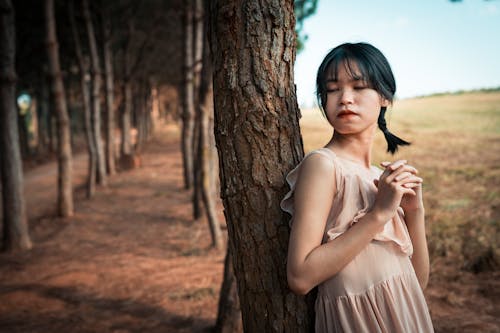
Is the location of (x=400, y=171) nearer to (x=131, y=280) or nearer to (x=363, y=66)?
(x=363, y=66)

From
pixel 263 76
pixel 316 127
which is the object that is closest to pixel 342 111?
pixel 263 76

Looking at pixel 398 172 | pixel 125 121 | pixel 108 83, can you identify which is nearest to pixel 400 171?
pixel 398 172

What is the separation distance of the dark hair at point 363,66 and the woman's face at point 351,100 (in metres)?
0.01

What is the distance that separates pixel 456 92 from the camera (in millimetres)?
46094

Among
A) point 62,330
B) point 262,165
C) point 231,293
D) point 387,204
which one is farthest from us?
point 62,330

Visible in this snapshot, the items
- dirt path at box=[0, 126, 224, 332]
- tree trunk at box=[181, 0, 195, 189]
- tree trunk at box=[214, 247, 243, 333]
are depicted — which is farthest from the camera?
tree trunk at box=[181, 0, 195, 189]

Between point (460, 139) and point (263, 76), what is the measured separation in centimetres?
1936

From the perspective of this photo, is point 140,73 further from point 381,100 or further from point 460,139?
point 381,100

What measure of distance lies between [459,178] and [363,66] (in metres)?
9.99

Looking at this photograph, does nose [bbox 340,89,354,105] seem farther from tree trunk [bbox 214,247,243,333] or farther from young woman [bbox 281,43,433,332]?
tree trunk [bbox 214,247,243,333]

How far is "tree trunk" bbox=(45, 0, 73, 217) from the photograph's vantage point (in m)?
8.11

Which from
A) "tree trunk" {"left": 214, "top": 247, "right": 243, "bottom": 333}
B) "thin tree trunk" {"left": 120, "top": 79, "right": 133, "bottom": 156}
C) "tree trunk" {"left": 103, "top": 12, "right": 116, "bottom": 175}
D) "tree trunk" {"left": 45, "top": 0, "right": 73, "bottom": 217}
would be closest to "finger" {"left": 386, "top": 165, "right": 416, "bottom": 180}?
"tree trunk" {"left": 214, "top": 247, "right": 243, "bottom": 333}

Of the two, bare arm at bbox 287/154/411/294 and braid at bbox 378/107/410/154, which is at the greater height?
braid at bbox 378/107/410/154

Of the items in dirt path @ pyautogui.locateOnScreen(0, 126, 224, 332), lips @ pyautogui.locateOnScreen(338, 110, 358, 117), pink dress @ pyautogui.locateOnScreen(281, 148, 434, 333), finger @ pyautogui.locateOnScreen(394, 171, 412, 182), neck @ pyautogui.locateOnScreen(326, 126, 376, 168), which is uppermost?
lips @ pyautogui.locateOnScreen(338, 110, 358, 117)
